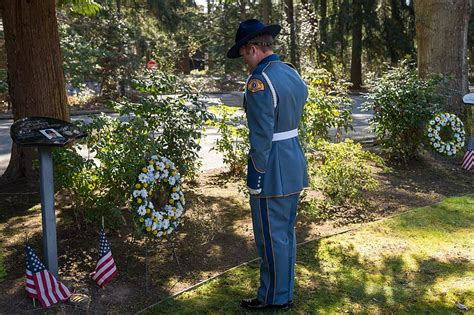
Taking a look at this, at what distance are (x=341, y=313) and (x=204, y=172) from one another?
475 cm

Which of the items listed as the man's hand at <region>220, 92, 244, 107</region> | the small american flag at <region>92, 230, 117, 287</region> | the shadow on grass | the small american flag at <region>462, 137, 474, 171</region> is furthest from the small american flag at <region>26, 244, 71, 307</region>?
the man's hand at <region>220, 92, 244, 107</region>

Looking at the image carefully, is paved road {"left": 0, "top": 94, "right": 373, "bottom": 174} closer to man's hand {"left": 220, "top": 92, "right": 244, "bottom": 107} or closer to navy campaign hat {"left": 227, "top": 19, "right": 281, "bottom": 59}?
navy campaign hat {"left": 227, "top": 19, "right": 281, "bottom": 59}

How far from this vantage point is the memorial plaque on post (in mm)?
3625

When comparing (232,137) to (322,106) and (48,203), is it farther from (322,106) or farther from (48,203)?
(48,203)

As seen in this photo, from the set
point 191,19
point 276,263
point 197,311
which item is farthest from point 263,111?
point 191,19

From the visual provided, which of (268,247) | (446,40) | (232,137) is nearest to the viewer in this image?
(268,247)

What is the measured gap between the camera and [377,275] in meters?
4.45

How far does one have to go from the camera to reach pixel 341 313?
381cm

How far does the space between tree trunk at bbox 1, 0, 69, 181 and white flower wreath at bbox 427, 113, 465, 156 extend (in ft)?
17.5

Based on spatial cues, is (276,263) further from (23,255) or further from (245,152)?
(245,152)

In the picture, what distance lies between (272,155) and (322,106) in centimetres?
348

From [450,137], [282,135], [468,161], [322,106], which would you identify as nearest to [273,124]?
[282,135]

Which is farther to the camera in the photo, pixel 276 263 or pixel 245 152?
pixel 245 152

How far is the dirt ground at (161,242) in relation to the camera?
403 cm
